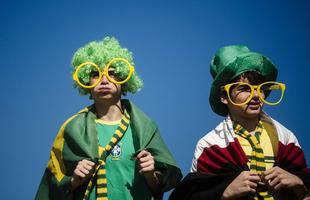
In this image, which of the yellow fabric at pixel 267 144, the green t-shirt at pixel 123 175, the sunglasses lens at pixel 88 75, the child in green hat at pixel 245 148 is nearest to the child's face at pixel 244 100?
the child in green hat at pixel 245 148

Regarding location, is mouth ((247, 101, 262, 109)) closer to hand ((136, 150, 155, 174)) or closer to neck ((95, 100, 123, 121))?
hand ((136, 150, 155, 174))

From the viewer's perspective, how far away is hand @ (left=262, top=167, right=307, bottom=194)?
229 cm

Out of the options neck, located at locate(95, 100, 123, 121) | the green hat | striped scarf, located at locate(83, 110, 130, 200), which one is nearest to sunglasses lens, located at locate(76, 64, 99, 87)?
neck, located at locate(95, 100, 123, 121)

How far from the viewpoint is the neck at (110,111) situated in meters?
2.75

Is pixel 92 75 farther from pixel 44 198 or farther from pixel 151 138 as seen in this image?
pixel 44 198

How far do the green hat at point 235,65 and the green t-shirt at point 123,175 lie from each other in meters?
0.60

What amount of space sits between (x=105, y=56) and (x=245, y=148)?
100 centimetres

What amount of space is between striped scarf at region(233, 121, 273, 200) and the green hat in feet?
0.85

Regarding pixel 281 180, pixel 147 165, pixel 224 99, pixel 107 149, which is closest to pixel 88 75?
pixel 107 149

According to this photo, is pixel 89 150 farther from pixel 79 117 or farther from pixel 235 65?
pixel 235 65

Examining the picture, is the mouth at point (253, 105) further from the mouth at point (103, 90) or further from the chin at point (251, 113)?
the mouth at point (103, 90)

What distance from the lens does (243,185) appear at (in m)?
2.29

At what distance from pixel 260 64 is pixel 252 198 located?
2.39 ft

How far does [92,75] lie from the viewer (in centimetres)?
279
